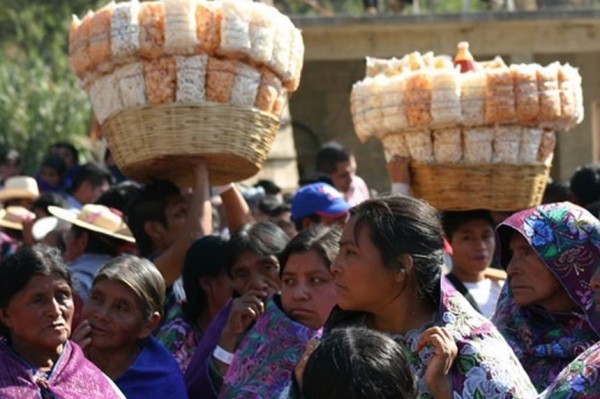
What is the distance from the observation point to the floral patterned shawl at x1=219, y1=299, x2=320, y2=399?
5.27m

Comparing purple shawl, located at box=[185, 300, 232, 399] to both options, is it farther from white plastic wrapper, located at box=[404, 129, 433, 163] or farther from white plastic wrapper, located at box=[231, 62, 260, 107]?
white plastic wrapper, located at box=[404, 129, 433, 163]

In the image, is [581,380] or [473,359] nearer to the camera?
[581,380]

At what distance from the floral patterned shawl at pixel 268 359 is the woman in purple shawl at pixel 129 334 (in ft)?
0.81

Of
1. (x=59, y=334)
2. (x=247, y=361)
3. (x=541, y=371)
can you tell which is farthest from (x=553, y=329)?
(x=59, y=334)

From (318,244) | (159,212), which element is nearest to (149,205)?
(159,212)

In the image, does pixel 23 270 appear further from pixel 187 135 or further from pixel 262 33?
pixel 262 33

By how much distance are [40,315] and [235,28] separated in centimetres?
179

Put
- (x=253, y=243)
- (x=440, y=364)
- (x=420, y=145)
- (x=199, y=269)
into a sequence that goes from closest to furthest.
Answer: (x=440, y=364) → (x=253, y=243) → (x=199, y=269) → (x=420, y=145)

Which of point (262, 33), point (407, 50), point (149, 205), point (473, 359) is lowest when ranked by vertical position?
point (473, 359)

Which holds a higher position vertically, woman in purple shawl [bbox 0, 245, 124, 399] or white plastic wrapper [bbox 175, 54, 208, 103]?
white plastic wrapper [bbox 175, 54, 208, 103]

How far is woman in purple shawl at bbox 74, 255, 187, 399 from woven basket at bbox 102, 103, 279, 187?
2.90 feet

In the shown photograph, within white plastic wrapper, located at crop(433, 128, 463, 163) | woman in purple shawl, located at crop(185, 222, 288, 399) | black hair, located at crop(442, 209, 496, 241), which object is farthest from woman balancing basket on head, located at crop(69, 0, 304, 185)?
black hair, located at crop(442, 209, 496, 241)

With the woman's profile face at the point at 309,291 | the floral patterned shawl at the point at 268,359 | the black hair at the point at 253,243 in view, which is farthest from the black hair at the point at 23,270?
the black hair at the point at 253,243

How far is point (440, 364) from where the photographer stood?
13.9ft
